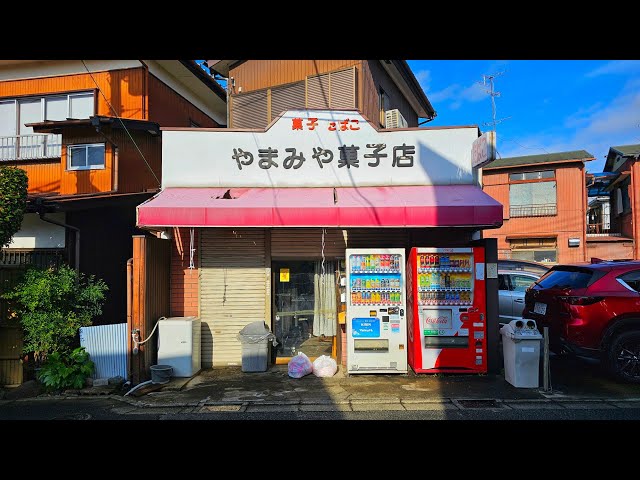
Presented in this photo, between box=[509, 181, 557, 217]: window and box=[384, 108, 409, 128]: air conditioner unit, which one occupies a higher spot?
box=[384, 108, 409, 128]: air conditioner unit

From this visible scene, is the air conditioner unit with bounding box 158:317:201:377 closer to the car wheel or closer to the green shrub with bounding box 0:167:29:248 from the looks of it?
the green shrub with bounding box 0:167:29:248

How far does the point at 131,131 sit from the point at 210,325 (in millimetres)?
5550

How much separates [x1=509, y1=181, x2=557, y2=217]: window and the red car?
15.8m

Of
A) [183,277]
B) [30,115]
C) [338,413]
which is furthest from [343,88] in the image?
[30,115]

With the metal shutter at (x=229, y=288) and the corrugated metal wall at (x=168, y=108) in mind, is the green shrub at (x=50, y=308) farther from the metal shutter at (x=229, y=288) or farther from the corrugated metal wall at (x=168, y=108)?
the corrugated metal wall at (x=168, y=108)

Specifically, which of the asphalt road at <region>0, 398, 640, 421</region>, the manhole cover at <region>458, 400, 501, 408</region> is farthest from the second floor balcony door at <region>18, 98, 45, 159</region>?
the manhole cover at <region>458, 400, 501, 408</region>

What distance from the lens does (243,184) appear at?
8305 millimetres

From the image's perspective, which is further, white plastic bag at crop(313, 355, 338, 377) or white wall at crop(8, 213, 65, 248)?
white wall at crop(8, 213, 65, 248)

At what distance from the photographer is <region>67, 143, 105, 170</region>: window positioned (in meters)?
10.2

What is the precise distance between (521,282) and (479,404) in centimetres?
540

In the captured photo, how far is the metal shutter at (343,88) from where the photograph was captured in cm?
1008

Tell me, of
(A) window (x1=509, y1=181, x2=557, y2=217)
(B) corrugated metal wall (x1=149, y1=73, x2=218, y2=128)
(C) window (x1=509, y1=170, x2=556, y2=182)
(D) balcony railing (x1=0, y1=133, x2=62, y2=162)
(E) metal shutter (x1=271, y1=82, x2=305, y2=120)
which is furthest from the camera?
(C) window (x1=509, y1=170, x2=556, y2=182)

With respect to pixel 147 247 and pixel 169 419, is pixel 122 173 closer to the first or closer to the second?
pixel 147 247

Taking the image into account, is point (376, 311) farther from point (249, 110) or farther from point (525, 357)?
point (249, 110)
